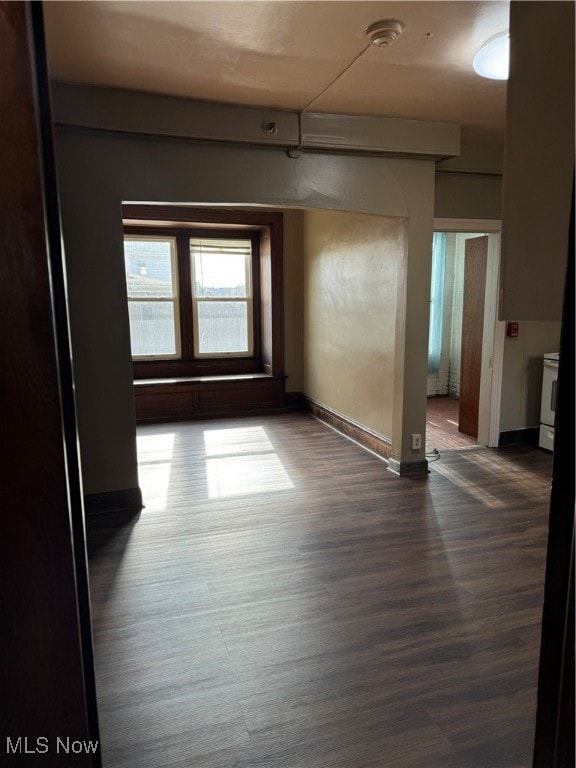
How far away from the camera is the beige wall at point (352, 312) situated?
14.3 feet

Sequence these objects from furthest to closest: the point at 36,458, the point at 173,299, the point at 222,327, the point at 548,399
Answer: the point at 222,327, the point at 173,299, the point at 548,399, the point at 36,458

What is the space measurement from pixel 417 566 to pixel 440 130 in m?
3.10

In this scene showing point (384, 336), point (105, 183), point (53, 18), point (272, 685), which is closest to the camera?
point (272, 685)

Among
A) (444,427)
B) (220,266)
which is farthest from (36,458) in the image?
(220,266)

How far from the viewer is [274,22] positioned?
220 cm

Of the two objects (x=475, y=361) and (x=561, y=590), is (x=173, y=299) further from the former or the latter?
(x=561, y=590)

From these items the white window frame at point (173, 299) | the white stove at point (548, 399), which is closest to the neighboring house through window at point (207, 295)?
the white window frame at point (173, 299)

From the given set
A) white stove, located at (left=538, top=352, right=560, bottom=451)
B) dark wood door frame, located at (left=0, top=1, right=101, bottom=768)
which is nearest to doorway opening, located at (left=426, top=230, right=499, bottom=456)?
white stove, located at (left=538, top=352, right=560, bottom=451)

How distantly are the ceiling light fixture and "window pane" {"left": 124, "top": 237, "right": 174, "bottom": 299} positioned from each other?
447cm


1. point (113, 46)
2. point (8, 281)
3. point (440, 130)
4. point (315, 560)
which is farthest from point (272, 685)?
point (440, 130)

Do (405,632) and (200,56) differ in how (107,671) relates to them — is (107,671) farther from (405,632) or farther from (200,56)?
(200,56)

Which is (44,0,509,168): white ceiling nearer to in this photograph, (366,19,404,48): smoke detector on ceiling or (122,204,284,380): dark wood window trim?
(366,19,404,48): smoke detector on ceiling

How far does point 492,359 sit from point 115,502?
3.66m

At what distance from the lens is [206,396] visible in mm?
6301
